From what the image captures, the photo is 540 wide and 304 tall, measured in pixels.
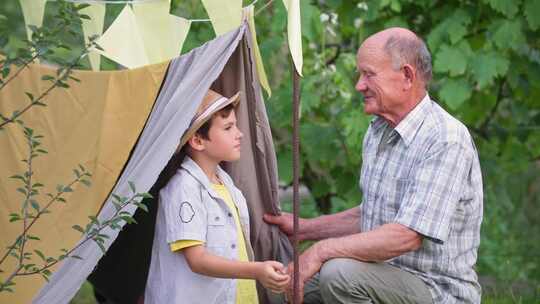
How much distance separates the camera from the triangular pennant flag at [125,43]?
405cm

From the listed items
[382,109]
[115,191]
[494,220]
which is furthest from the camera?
[494,220]

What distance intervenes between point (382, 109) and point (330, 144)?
65.3 inches

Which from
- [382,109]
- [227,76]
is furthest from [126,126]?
[382,109]

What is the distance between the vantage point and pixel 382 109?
3.92 m

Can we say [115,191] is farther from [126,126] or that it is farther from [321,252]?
[321,252]

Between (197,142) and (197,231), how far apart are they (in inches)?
13.5

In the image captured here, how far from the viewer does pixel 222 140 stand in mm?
3777

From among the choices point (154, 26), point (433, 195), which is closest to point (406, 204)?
point (433, 195)

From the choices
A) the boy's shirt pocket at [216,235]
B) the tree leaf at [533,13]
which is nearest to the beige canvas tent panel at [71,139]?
the boy's shirt pocket at [216,235]

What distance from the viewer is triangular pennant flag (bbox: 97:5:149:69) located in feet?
13.3

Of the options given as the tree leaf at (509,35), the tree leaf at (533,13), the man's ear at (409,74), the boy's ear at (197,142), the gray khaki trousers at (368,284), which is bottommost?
the gray khaki trousers at (368,284)

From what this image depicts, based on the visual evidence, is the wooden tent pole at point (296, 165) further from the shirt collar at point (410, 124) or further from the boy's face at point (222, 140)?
the shirt collar at point (410, 124)

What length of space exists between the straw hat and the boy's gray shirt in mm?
120

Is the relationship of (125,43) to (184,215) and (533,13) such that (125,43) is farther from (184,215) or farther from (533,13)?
(533,13)
